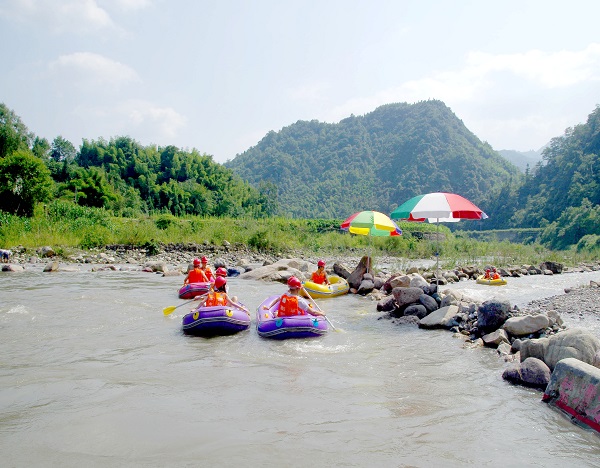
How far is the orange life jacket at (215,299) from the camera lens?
8320 mm

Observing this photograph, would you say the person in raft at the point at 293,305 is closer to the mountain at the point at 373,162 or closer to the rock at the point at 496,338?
the rock at the point at 496,338

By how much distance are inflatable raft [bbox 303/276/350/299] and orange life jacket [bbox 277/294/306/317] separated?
3791 millimetres

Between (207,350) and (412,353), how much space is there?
3101mm

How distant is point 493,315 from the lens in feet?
24.4

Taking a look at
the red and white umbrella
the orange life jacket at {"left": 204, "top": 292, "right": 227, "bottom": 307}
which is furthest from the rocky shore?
the orange life jacket at {"left": 204, "top": 292, "right": 227, "bottom": 307}

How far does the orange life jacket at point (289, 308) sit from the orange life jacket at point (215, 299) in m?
1.05

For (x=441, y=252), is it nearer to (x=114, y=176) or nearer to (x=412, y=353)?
(x=412, y=353)

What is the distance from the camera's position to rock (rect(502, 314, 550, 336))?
6895mm

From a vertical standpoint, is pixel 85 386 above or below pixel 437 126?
below

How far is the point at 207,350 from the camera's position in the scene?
716cm

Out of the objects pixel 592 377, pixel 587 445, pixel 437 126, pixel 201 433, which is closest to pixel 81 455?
pixel 201 433

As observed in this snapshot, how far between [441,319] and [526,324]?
1732mm

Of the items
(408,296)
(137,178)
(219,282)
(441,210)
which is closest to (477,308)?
(408,296)

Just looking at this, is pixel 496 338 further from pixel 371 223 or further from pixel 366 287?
pixel 366 287
